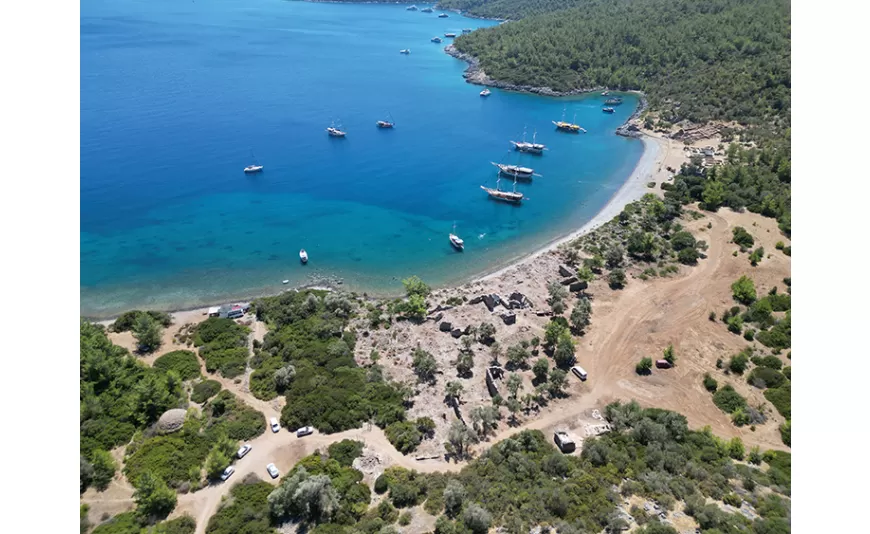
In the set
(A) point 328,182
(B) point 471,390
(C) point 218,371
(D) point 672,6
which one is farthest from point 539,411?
(D) point 672,6

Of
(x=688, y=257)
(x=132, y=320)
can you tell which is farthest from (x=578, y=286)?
(x=132, y=320)

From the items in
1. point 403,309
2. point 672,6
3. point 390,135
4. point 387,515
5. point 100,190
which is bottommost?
point 387,515

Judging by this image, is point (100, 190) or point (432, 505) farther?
point (100, 190)

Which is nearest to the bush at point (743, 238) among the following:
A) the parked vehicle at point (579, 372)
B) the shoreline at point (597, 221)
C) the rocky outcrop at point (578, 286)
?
the shoreline at point (597, 221)

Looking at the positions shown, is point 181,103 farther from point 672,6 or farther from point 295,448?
point 672,6

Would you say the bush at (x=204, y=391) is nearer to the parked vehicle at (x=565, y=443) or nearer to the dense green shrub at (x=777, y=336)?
the parked vehicle at (x=565, y=443)

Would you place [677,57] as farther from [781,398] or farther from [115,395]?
[115,395]

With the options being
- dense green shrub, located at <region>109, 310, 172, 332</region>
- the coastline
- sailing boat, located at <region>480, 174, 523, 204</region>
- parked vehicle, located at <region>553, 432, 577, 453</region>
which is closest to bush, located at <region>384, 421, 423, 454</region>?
parked vehicle, located at <region>553, 432, 577, 453</region>
